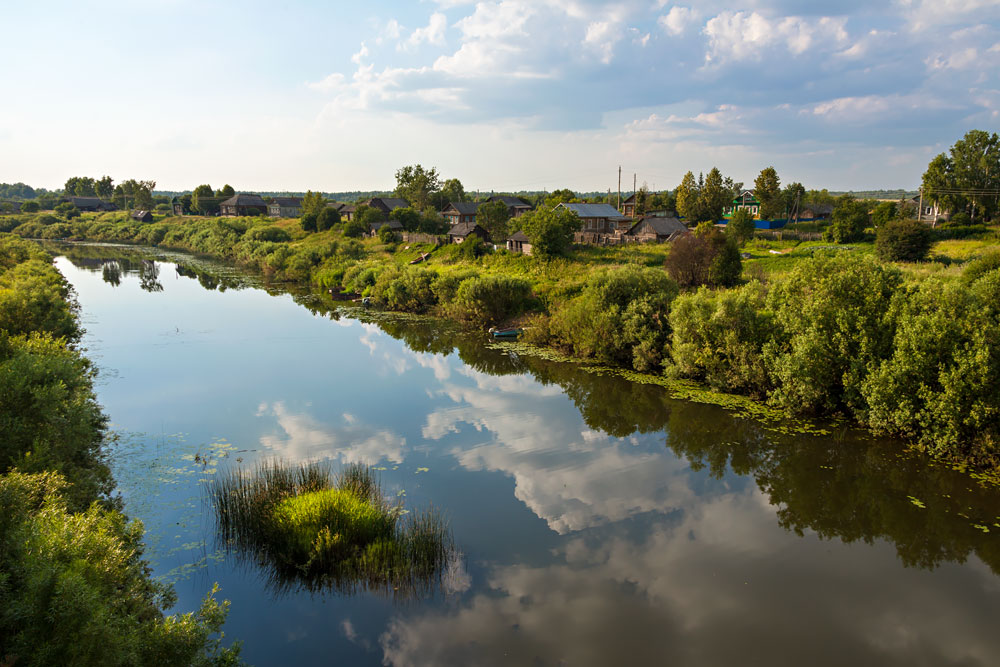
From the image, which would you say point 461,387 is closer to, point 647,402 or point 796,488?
point 647,402

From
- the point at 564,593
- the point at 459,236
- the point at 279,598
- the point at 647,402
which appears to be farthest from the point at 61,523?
the point at 459,236

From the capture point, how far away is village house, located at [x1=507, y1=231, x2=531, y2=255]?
52.7m

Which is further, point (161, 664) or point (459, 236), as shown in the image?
point (459, 236)

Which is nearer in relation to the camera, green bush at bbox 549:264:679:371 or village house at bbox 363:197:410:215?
green bush at bbox 549:264:679:371

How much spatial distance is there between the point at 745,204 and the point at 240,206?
91.8m

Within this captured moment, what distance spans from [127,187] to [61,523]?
510 ft

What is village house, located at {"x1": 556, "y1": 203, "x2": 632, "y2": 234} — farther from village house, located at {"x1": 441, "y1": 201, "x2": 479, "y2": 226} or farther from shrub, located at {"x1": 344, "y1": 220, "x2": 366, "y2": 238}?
shrub, located at {"x1": 344, "y1": 220, "x2": 366, "y2": 238}

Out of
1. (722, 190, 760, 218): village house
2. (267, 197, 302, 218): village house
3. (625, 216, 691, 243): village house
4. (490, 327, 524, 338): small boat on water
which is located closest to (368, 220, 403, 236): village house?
(625, 216, 691, 243): village house

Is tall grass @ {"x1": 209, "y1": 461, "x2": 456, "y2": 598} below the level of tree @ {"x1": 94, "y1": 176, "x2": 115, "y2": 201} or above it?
below

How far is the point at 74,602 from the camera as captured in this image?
7152 mm

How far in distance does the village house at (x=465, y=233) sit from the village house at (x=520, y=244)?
692 cm

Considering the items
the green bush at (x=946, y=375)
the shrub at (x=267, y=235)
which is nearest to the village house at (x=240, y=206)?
the shrub at (x=267, y=235)

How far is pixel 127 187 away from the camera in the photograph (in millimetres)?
135375

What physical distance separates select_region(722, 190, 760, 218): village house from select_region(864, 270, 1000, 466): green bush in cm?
5479
